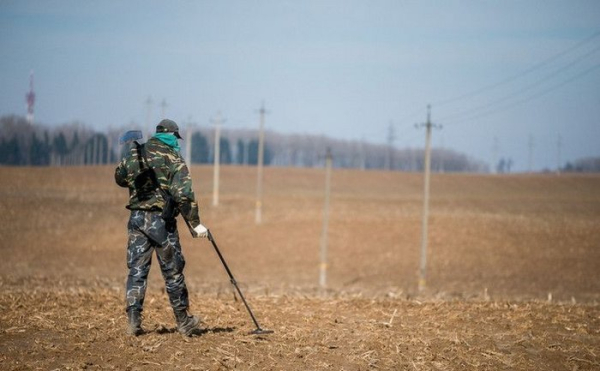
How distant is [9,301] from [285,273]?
→ 1252 inches

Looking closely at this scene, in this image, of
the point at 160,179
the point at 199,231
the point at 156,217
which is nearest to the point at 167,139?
the point at 160,179

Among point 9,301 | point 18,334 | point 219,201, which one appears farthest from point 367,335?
point 219,201

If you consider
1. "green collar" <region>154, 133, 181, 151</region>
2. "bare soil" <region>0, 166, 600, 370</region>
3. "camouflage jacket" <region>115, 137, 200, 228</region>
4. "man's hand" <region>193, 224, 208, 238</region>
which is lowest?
"bare soil" <region>0, 166, 600, 370</region>

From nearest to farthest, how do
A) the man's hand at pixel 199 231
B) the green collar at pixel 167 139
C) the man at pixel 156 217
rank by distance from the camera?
1. the man's hand at pixel 199 231
2. the man at pixel 156 217
3. the green collar at pixel 167 139

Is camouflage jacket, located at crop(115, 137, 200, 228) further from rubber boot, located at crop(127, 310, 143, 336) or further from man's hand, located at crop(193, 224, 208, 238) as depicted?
rubber boot, located at crop(127, 310, 143, 336)

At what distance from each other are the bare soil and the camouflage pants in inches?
22.9

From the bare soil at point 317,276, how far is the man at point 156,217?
513mm

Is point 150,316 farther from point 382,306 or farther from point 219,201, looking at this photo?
point 219,201

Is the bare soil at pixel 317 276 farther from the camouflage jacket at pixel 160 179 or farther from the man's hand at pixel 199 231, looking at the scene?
the camouflage jacket at pixel 160 179

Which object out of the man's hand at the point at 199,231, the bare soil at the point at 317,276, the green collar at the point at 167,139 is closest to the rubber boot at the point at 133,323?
the bare soil at the point at 317,276

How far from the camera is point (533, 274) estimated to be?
4166cm

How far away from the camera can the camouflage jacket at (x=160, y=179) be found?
885 cm

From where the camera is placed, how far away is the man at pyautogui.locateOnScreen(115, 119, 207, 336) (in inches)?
349

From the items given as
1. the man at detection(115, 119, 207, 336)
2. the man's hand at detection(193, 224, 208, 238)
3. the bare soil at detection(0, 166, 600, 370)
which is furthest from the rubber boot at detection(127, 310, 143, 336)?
the man's hand at detection(193, 224, 208, 238)
